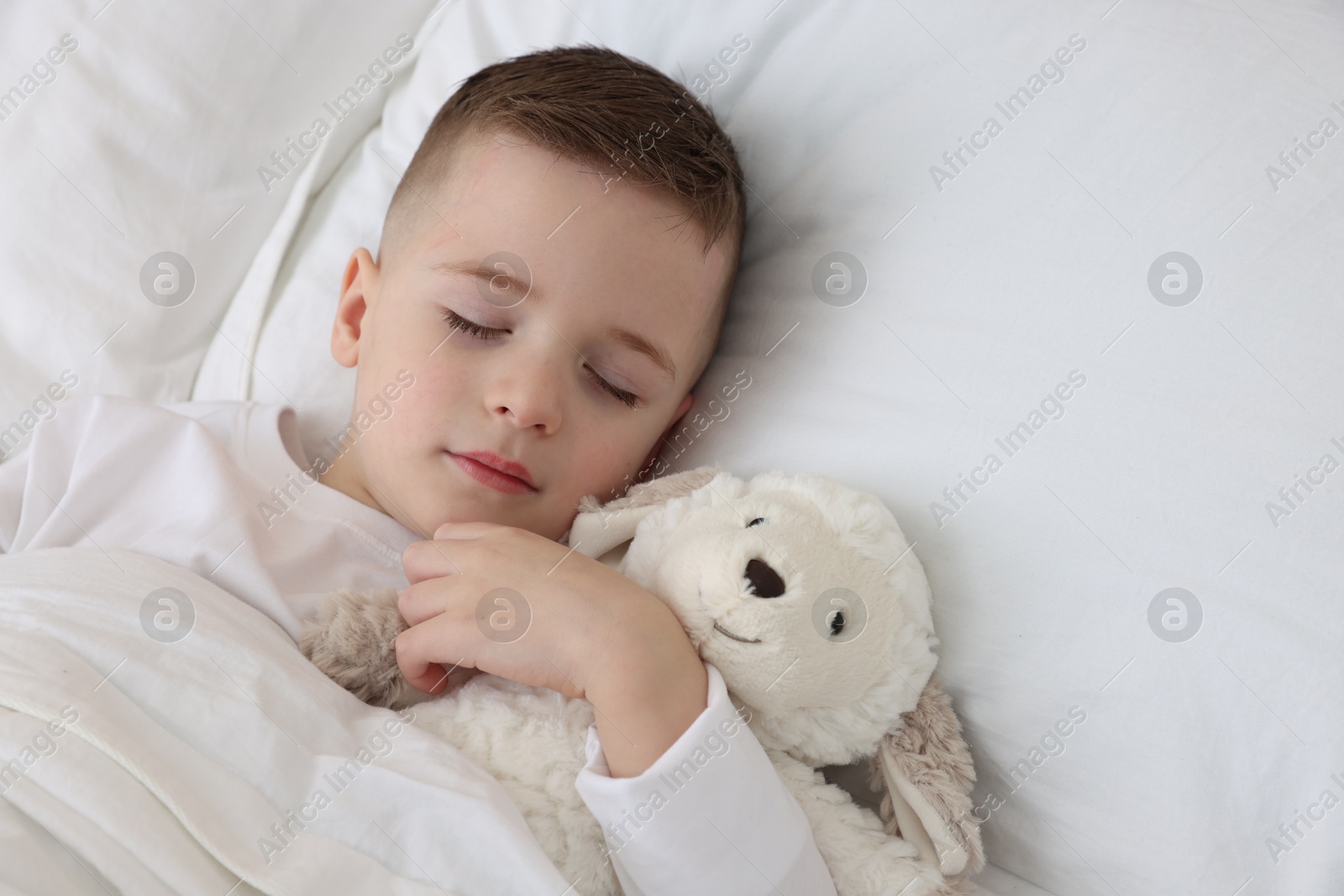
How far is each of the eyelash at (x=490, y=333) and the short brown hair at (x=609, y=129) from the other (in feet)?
0.54

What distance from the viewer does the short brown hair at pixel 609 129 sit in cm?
117

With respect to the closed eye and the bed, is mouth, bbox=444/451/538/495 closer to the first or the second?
the closed eye

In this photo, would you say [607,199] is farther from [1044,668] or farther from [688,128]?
[1044,668]

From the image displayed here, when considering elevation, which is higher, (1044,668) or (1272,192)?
(1272,192)

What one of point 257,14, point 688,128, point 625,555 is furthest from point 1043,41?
point 257,14

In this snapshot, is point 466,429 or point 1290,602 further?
point 466,429

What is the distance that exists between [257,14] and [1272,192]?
1449mm

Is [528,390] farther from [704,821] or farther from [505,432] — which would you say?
[704,821]

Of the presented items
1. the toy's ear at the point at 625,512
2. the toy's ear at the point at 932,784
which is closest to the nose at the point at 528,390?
the toy's ear at the point at 625,512

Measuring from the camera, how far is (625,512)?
3.36 feet

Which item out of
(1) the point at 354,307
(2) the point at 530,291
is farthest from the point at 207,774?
(1) the point at 354,307

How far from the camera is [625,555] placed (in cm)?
102

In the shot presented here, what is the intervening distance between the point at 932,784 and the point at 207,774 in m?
0.64

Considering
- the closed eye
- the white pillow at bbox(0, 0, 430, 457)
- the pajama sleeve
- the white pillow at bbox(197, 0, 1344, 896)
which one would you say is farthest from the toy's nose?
the white pillow at bbox(0, 0, 430, 457)
